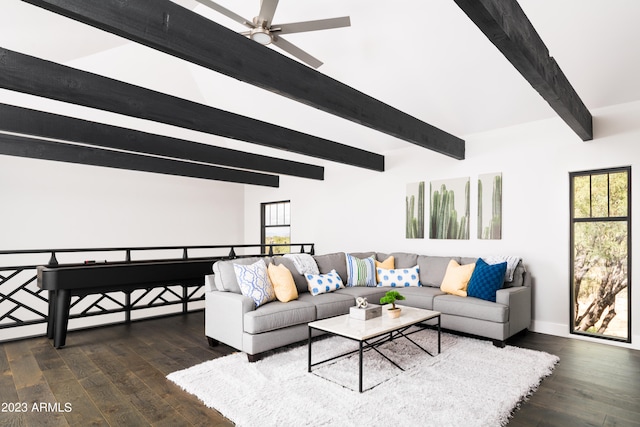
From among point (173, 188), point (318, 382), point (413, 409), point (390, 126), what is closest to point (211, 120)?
point (390, 126)

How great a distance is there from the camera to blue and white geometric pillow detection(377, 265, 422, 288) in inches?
198

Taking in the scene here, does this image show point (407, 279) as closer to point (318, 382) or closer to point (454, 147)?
point (454, 147)

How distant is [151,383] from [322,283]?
210 centimetres

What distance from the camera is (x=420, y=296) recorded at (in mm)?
4484

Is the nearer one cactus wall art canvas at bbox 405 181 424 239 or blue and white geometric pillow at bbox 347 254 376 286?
blue and white geometric pillow at bbox 347 254 376 286

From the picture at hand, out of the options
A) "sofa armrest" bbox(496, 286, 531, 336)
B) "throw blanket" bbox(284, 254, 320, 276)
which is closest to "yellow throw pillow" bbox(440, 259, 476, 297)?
"sofa armrest" bbox(496, 286, 531, 336)

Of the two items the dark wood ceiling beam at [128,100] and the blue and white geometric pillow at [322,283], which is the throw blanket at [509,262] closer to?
the blue and white geometric pillow at [322,283]

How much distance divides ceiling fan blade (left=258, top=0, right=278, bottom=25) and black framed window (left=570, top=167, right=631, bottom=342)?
3.83 m

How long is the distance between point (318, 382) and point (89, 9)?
2794 millimetres

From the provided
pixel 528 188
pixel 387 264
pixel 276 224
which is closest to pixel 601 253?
pixel 528 188

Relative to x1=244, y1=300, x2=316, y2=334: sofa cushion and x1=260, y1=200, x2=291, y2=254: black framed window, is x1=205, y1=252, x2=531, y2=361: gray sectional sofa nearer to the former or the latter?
x1=244, y1=300, x2=316, y2=334: sofa cushion

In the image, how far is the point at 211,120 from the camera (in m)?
3.77

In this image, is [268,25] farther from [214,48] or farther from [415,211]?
[415,211]

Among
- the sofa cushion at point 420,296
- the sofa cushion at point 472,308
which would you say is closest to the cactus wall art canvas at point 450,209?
the sofa cushion at point 420,296
